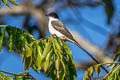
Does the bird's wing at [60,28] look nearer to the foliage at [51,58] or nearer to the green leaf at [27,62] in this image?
the foliage at [51,58]

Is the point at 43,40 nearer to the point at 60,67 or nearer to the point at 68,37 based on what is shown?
the point at 60,67

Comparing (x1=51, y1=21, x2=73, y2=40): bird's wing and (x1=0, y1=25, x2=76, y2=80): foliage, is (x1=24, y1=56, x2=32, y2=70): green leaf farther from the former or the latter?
(x1=51, y1=21, x2=73, y2=40): bird's wing

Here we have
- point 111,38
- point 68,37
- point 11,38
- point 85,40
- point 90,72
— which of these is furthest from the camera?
point 85,40

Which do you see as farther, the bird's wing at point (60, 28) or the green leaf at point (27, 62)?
the bird's wing at point (60, 28)

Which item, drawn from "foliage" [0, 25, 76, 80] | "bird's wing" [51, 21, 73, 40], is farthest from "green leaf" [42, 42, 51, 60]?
"bird's wing" [51, 21, 73, 40]

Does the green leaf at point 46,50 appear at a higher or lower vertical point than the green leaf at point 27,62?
higher

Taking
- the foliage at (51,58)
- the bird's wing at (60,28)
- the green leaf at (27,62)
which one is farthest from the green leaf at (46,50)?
the bird's wing at (60,28)

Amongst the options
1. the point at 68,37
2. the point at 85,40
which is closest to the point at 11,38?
the point at 68,37

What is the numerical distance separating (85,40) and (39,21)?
1.58 m

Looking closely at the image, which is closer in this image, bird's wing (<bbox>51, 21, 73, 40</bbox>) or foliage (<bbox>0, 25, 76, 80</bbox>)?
foliage (<bbox>0, 25, 76, 80</bbox>)

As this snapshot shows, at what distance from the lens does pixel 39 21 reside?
38.8ft

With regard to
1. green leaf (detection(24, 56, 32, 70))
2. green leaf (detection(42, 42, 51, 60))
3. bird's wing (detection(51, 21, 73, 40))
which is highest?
bird's wing (detection(51, 21, 73, 40))

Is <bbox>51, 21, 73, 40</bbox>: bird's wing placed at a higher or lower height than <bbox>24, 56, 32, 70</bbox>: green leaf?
higher

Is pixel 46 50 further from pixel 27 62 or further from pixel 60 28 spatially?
pixel 60 28
